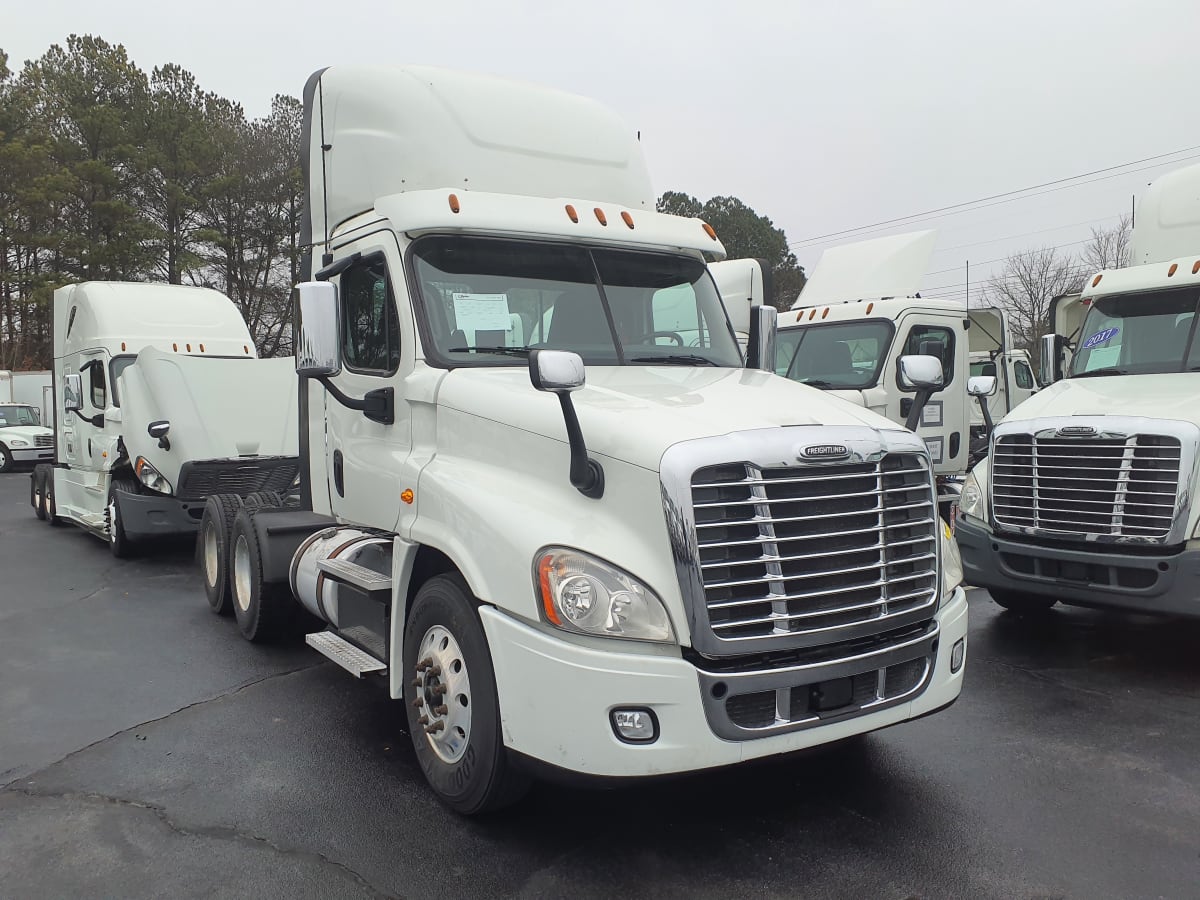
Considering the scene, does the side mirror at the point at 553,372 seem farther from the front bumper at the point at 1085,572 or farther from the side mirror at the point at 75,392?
the side mirror at the point at 75,392

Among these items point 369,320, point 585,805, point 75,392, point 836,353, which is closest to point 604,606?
point 585,805

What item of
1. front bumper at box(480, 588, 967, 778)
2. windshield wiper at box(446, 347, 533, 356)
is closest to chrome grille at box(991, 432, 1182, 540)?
front bumper at box(480, 588, 967, 778)

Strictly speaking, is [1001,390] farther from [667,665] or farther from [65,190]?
[65,190]

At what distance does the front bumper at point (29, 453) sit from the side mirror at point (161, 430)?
17982mm

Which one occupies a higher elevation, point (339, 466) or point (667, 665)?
point (339, 466)

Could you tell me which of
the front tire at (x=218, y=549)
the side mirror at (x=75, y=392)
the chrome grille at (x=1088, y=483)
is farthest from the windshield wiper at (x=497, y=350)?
the side mirror at (x=75, y=392)

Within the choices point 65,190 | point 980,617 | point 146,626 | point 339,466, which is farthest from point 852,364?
point 65,190

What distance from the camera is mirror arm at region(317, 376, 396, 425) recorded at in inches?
183

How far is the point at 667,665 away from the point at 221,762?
268 cm

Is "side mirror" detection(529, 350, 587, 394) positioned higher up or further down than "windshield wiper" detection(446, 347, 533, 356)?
further down

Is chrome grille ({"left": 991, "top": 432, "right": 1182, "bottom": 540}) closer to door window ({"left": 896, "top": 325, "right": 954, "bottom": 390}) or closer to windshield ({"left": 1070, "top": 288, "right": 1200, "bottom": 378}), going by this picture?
windshield ({"left": 1070, "top": 288, "right": 1200, "bottom": 378})

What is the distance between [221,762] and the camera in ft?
Answer: 15.2

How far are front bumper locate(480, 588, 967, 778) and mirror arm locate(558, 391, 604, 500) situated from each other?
1.85 feet

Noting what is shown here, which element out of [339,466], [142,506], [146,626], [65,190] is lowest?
[146,626]
